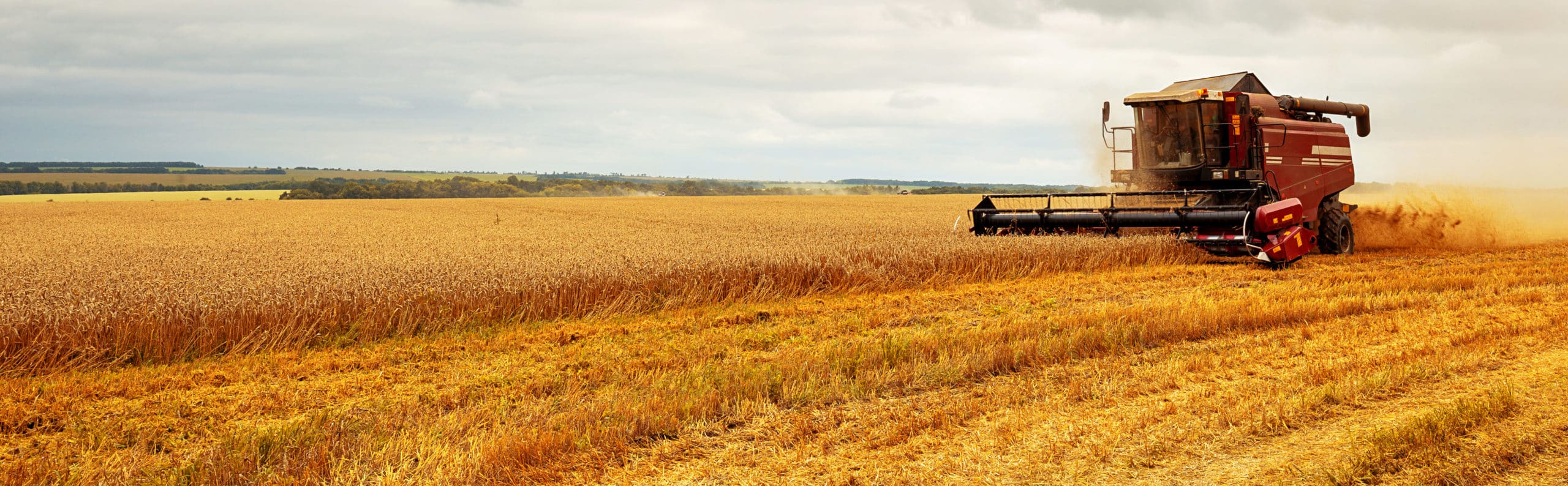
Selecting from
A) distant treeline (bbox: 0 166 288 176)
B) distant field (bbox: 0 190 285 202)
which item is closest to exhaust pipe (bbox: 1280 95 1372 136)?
distant field (bbox: 0 190 285 202)

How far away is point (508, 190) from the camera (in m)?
70.9

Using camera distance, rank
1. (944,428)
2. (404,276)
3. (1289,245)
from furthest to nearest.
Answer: (1289,245)
(404,276)
(944,428)

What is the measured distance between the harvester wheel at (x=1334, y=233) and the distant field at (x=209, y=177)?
82054 millimetres

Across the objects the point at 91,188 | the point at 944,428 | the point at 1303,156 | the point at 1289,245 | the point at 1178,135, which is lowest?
the point at 944,428

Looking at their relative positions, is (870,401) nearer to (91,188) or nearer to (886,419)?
(886,419)

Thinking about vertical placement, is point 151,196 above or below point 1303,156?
above

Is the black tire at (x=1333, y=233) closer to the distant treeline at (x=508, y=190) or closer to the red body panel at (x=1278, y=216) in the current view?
the red body panel at (x=1278, y=216)

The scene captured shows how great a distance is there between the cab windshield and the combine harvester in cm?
1

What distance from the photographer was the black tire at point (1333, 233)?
15.0 metres

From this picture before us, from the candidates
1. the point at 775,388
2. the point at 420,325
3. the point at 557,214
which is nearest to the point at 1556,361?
the point at 775,388

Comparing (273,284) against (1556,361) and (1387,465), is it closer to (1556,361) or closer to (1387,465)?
(1387,465)

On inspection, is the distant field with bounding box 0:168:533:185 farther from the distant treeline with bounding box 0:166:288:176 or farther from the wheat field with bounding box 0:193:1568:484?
the wheat field with bounding box 0:193:1568:484

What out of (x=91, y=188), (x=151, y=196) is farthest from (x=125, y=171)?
(x=151, y=196)

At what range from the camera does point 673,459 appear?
448 cm
